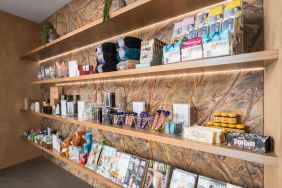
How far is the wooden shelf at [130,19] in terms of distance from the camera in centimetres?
130

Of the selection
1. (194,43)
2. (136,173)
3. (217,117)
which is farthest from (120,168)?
(194,43)

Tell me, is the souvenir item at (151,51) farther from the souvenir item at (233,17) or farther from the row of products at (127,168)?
the row of products at (127,168)

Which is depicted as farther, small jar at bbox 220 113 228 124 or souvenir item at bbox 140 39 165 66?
souvenir item at bbox 140 39 165 66

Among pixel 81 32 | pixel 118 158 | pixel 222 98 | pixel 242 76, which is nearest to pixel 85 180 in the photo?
pixel 118 158

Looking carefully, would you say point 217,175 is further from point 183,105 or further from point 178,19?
point 178,19

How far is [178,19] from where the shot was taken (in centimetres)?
146

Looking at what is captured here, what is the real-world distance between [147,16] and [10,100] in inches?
110

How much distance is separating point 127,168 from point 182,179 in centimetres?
49

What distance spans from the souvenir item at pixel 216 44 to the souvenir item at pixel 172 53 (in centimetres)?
17

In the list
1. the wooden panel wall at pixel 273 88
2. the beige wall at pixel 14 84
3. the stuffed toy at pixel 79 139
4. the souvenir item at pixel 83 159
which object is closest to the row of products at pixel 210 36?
the wooden panel wall at pixel 273 88

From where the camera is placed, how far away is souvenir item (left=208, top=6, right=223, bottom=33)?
1.03 m

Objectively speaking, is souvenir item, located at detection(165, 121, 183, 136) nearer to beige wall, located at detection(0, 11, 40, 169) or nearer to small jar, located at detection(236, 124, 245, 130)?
small jar, located at detection(236, 124, 245, 130)

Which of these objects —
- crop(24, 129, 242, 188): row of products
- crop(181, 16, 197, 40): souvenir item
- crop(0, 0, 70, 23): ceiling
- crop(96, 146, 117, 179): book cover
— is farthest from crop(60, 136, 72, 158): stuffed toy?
crop(181, 16, 197, 40): souvenir item

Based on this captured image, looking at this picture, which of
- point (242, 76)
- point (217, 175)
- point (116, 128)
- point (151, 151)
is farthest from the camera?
point (151, 151)
